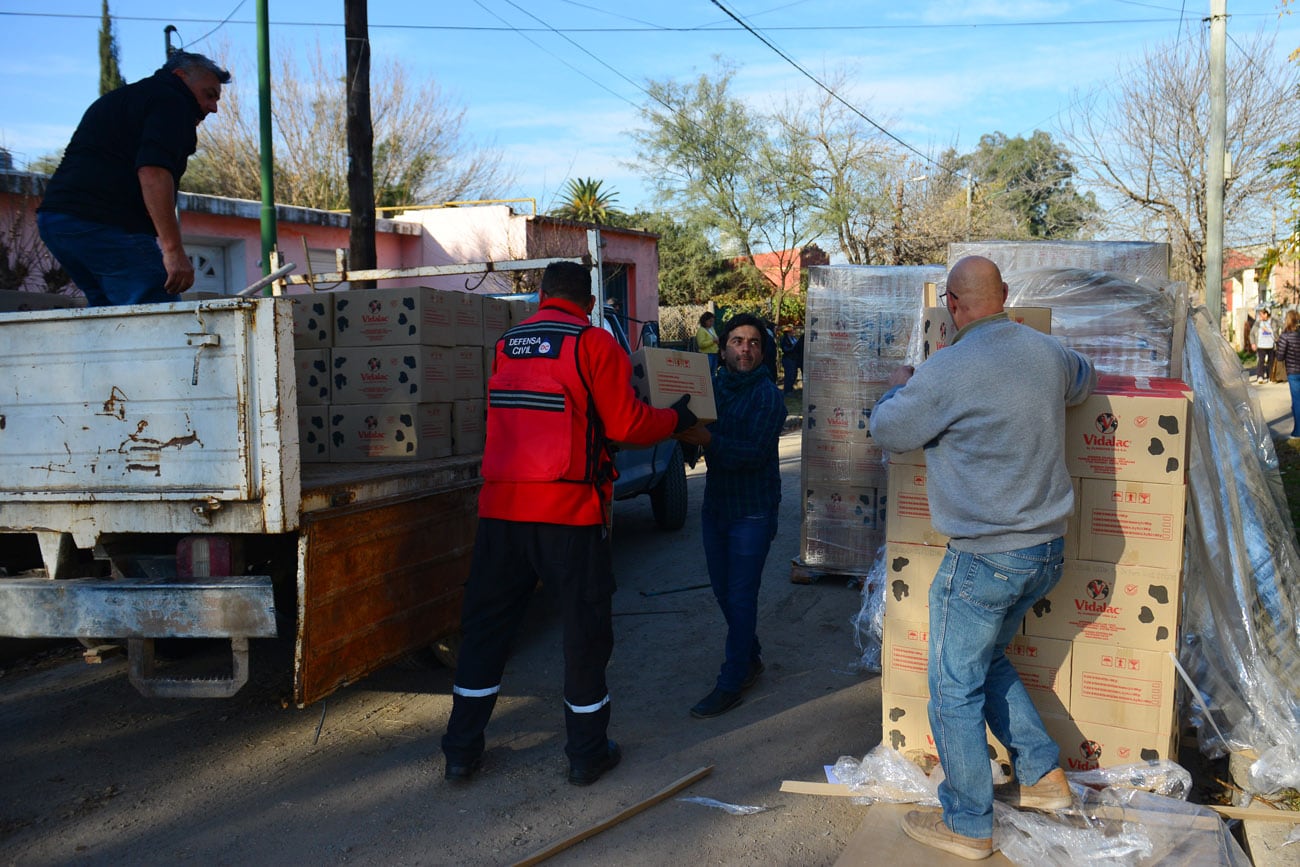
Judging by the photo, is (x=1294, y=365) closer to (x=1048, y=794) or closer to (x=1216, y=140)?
(x=1216, y=140)

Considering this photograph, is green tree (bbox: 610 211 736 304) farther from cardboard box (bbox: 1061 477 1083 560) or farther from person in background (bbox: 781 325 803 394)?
cardboard box (bbox: 1061 477 1083 560)

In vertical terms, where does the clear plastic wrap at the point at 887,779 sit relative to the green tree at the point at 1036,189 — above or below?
below

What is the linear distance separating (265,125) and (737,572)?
8.79 m

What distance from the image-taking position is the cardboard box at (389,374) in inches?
196

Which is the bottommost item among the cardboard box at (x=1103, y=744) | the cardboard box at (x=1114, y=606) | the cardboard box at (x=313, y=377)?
the cardboard box at (x=1103, y=744)

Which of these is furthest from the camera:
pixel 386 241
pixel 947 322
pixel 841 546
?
pixel 386 241

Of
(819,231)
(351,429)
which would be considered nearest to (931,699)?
(351,429)

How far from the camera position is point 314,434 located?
5.18m

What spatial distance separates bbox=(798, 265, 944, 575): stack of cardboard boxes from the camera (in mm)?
6527

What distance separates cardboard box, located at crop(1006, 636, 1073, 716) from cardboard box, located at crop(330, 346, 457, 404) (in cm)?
298

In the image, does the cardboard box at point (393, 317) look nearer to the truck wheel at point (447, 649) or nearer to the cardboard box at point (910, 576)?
the truck wheel at point (447, 649)

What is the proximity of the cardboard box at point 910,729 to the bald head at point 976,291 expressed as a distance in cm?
148

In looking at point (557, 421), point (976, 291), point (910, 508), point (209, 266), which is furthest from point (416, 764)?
point (209, 266)

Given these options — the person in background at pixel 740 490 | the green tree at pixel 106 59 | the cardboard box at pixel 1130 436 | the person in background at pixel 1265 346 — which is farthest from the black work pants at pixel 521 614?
the green tree at pixel 106 59
